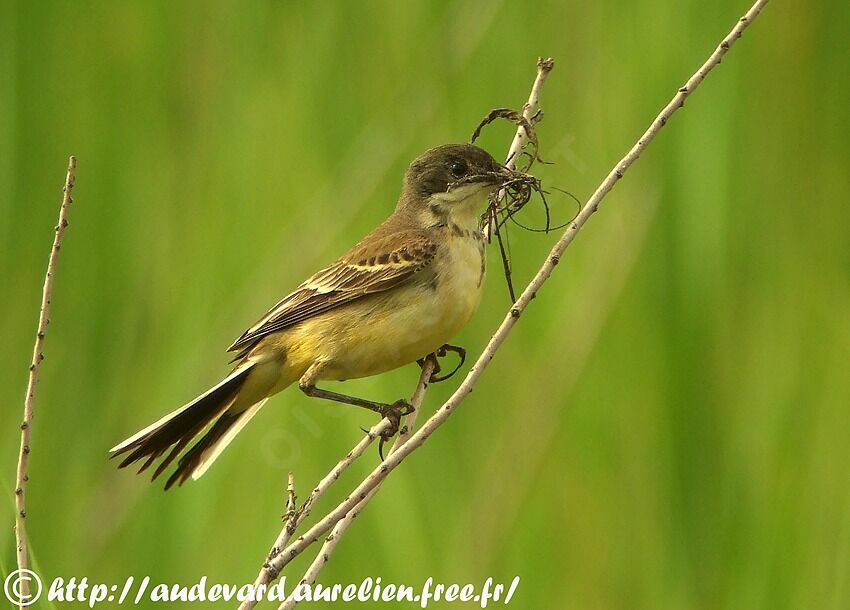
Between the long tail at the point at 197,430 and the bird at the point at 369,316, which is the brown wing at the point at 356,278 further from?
the long tail at the point at 197,430

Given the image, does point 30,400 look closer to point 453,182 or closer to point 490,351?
point 490,351

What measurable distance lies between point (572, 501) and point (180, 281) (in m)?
0.92

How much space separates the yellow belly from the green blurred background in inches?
5.0

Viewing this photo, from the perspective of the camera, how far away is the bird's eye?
283 cm

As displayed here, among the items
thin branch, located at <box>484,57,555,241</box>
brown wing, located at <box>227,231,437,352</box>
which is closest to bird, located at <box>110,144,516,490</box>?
brown wing, located at <box>227,231,437,352</box>

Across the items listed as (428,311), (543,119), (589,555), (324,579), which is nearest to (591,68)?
(543,119)

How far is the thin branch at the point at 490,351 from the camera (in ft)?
5.66

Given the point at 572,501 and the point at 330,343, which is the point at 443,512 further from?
the point at 330,343

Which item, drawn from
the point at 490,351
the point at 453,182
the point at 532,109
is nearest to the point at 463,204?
the point at 453,182

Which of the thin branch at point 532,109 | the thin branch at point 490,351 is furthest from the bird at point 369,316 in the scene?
the thin branch at point 490,351

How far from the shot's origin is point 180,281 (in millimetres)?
2420

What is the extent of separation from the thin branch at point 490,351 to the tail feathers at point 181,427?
0.42 metres

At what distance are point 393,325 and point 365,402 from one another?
0.18m

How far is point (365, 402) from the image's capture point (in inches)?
100
